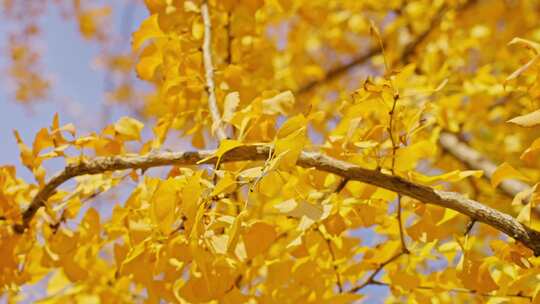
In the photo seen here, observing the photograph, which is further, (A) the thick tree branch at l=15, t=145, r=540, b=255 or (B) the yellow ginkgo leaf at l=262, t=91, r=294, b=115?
(B) the yellow ginkgo leaf at l=262, t=91, r=294, b=115

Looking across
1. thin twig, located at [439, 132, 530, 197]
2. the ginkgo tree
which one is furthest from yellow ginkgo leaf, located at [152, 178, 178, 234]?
thin twig, located at [439, 132, 530, 197]

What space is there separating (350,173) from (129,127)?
1.54 feet

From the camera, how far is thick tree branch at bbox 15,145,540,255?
0.77m

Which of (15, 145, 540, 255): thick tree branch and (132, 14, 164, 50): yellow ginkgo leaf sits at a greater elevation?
(132, 14, 164, 50): yellow ginkgo leaf

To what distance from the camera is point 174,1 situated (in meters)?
1.25

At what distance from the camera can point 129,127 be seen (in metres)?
1.09

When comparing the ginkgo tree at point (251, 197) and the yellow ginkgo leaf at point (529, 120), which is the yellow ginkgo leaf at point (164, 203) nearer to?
the ginkgo tree at point (251, 197)

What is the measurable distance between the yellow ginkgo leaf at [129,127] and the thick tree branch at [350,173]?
88mm

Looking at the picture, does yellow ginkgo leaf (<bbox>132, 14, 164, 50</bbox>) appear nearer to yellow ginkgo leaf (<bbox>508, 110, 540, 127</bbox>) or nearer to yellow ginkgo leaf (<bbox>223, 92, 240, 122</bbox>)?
yellow ginkgo leaf (<bbox>223, 92, 240, 122</bbox>)

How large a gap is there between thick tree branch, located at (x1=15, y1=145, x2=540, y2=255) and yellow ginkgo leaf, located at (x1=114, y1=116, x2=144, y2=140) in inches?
3.5

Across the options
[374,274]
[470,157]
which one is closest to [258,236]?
[374,274]

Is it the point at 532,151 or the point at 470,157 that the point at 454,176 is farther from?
the point at 470,157

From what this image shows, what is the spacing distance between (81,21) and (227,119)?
429 centimetres

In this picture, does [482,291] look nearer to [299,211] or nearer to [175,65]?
[299,211]
